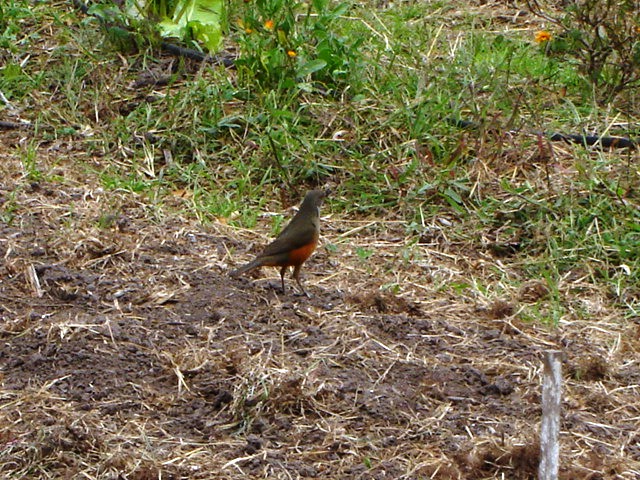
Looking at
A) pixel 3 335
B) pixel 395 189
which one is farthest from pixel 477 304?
pixel 3 335

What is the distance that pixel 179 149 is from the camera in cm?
680

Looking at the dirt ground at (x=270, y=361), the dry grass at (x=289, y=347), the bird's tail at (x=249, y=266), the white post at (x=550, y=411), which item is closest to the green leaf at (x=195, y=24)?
the dry grass at (x=289, y=347)

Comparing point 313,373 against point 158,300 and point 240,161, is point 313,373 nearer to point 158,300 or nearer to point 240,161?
point 158,300

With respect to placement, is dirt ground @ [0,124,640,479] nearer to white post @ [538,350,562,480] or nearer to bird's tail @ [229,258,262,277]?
bird's tail @ [229,258,262,277]

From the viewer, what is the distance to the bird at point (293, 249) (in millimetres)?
5168

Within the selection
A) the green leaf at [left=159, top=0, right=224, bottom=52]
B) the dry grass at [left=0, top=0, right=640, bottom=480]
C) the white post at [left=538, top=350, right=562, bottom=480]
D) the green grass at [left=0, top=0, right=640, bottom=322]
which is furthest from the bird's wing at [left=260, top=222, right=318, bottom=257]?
the green leaf at [left=159, top=0, right=224, bottom=52]

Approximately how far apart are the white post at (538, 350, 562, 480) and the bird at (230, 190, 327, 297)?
2.10 metres

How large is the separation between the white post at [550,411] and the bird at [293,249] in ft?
6.90

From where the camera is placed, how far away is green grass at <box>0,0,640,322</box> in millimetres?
6172

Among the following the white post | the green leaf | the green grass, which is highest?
the white post

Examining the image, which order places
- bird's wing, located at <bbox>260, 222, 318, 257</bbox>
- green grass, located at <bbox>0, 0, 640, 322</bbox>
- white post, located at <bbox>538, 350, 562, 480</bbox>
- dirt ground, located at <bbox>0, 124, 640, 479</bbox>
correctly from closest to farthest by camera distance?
white post, located at <bbox>538, 350, 562, 480</bbox>
dirt ground, located at <bbox>0, 124, 640, 479</bbox>
bird's wing, located at <bbox>260, 222, 318, 257</bbox>
green grass, located at <bbox>0, 0, 640, 322</bbox>

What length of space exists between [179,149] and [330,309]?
6.83 feet

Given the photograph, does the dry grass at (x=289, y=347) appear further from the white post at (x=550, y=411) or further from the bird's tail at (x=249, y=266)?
the white post at (x=550, y=411)

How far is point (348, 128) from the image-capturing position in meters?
6.86
